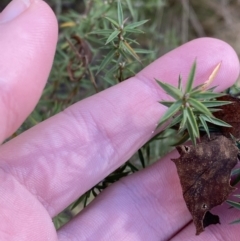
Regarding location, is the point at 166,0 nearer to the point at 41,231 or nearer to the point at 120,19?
the point at 120,19

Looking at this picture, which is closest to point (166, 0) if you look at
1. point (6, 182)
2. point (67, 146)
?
point (67, 146)

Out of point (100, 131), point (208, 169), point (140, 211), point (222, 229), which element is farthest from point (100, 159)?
point (222, 229)

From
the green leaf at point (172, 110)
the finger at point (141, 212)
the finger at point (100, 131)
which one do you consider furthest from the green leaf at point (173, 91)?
the finger at point (141, 212)

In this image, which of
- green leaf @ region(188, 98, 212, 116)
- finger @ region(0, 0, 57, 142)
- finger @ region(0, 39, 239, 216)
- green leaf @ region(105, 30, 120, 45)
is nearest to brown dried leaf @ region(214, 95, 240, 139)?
finger @ region(0, 39, 239, 216)

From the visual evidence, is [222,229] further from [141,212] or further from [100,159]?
[100,159]

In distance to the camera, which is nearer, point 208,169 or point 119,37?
point 208,169

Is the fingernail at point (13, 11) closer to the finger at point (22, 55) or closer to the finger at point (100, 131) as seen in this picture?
the finger at point (22, 55)

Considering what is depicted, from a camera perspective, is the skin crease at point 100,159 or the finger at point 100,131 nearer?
the skin crease at point 100,159
